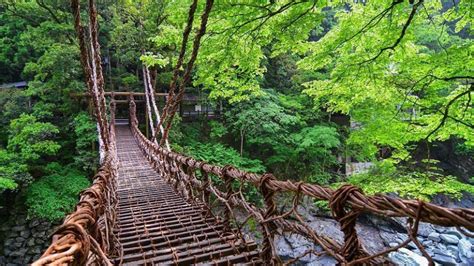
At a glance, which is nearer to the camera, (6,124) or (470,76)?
(470,76)

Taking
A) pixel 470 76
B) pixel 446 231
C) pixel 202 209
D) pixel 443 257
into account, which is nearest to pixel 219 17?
pixel 202 209

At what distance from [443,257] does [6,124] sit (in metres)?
13.4

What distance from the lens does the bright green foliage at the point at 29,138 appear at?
7027mm

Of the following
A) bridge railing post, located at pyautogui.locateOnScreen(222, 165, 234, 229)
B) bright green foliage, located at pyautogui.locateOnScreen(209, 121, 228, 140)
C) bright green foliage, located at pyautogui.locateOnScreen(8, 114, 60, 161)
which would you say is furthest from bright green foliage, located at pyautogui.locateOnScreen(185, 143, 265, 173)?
bridge railing post, located at pyautogui.locateOnScreen(222, 165, 234, 229)

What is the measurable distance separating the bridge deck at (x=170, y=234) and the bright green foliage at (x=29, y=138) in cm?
482

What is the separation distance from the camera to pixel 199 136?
11.3 metres

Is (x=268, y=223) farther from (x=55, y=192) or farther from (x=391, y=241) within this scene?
(x=391, y=241)

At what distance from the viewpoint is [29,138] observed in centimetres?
719

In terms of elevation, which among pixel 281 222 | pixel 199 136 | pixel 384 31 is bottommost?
pixel 199 136

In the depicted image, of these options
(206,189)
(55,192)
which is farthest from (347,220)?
(55,192)

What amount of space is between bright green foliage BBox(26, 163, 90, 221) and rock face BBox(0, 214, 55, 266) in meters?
0.48

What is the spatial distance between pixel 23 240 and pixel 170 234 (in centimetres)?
724

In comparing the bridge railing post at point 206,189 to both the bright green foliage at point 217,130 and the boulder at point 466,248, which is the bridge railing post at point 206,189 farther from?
the boulder at point 466,248

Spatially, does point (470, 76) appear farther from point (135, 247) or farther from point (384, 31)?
point (135, 247)
